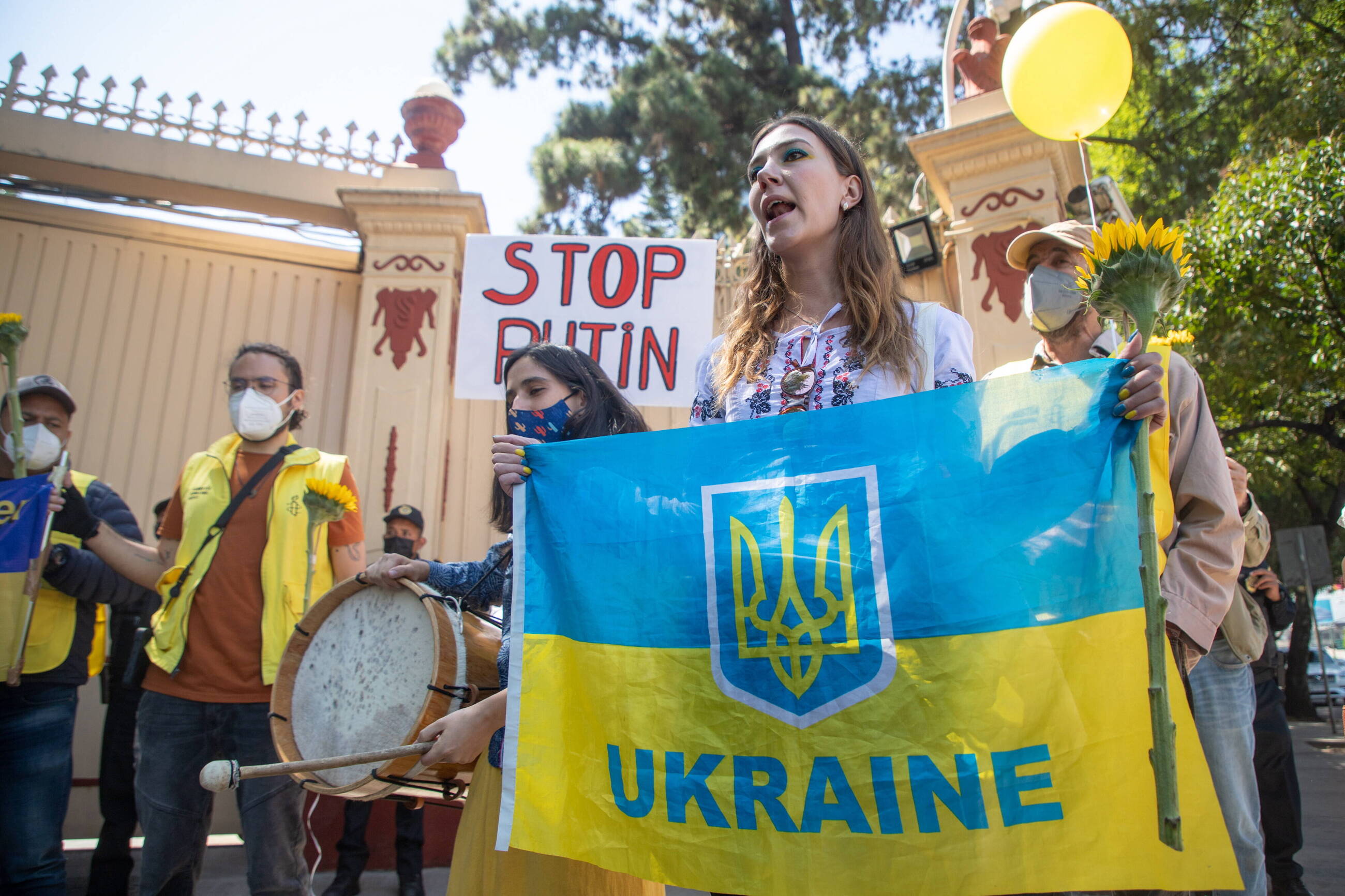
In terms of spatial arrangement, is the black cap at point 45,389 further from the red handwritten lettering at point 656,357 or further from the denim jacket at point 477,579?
the red handwritten lettering at point 656,357

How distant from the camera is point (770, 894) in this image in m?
1.50

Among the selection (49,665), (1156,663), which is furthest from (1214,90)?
(49,665)

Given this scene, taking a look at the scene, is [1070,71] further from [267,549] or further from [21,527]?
[21,527]

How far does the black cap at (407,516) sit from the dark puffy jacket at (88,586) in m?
1.64

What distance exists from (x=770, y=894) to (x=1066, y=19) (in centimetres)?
364

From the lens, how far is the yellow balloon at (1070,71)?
366 centimetres

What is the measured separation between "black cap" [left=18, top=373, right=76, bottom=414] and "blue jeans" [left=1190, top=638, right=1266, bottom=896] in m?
4.07

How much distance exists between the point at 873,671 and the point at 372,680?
138cm

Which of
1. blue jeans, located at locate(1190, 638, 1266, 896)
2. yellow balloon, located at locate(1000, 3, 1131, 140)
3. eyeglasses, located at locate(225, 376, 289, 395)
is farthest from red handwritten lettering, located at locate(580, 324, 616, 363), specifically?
blue jeans, located at locate(1190, 638, 1266, 896)

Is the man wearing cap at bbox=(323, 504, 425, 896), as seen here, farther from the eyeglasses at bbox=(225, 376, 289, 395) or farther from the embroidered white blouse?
the embroidered white blouse

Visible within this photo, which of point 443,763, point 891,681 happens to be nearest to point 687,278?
point 443,763

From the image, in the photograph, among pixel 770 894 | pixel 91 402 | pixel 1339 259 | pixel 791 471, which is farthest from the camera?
pixel 1339 259

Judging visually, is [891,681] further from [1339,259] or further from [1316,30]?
[1316,30]

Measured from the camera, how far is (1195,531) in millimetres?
1979
